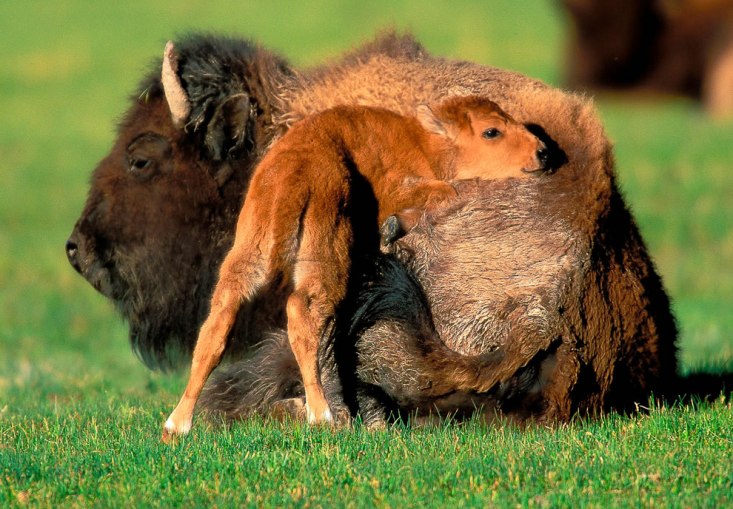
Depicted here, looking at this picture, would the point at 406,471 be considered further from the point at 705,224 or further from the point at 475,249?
the point at 705,224

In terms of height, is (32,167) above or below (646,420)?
below

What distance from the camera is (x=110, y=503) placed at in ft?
15.5

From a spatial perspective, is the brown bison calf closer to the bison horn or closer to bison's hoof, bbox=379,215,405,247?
bison's hoof, bbox=379,215,405,247

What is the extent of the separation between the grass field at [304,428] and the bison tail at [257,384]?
0.80 ft

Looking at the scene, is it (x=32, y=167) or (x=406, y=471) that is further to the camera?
(x=32, y=167)

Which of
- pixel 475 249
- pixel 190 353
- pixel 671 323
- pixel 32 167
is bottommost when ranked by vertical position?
pixel 32 167

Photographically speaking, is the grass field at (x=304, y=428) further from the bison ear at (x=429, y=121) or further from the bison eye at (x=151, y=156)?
the bison ear at (x=429, y=121)

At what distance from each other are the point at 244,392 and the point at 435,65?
2.59m

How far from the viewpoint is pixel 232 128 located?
7.68 m

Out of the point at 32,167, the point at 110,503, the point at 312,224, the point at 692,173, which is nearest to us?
the point at 110,503

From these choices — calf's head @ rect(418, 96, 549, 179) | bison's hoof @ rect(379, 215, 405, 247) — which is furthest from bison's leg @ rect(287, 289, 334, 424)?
calf's head @ rect(418, 96, 549, 179)

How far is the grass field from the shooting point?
4918 mm

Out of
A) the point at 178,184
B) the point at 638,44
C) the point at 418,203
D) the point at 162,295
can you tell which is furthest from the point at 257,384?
the point at 638,44

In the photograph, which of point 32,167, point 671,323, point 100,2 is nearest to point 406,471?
point 671,323
